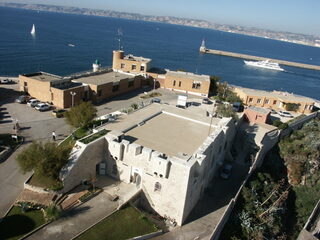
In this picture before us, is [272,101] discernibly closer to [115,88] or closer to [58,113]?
[115,88]

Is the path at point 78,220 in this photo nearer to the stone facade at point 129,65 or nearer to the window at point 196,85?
the window at point 196,85

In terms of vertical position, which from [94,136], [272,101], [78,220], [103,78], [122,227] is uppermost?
[94,136]

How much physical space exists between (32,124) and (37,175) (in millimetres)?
14380

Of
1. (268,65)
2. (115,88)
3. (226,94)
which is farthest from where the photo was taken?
(268,65)

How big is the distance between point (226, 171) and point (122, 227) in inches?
622

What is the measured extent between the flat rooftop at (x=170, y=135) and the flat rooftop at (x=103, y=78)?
18.1 meters

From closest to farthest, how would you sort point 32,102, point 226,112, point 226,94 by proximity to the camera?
point 226,112 → point 32,102 → point 226,94

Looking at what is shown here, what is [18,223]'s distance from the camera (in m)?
20.2

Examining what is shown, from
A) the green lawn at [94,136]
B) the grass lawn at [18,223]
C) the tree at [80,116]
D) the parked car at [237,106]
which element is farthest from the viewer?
the parked car at [237,106]

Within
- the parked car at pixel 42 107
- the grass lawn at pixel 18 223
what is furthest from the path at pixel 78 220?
the parked car at pixel 42 107

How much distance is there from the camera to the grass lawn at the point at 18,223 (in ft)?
63.3

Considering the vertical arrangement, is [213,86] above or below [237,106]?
above

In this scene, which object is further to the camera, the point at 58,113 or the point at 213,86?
the point at 213,86

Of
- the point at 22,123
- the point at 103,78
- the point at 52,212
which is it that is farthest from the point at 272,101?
the point at 52,212
